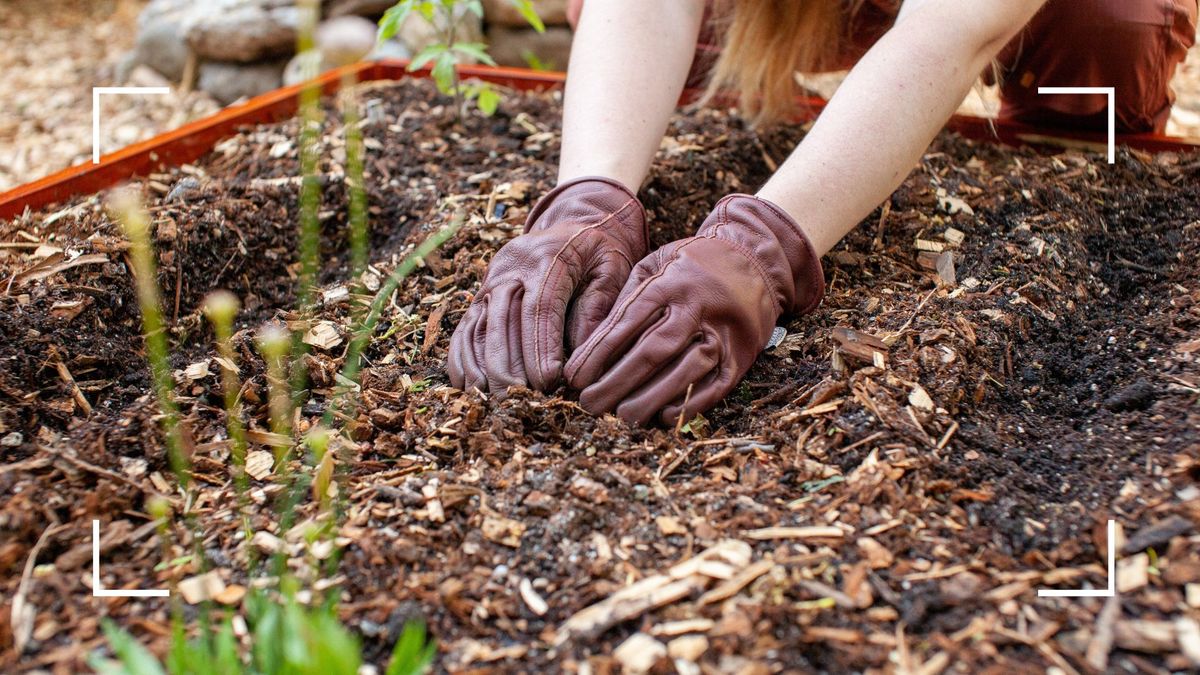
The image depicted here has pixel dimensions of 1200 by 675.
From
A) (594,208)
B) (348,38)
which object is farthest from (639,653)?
(348,38)

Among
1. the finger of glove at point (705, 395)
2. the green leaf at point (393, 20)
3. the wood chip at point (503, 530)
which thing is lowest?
the wood chip at point (503, 530)

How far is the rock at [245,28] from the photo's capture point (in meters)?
3.55

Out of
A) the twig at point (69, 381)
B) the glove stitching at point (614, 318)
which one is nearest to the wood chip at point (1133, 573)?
the glove stitching at point (614, 318)

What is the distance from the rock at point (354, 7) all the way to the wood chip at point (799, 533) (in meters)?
2.93

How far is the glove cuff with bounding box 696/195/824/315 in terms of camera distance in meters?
1.62

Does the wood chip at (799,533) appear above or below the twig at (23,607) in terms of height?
above

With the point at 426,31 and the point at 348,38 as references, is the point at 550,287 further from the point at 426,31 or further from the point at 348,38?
the point at 426,31

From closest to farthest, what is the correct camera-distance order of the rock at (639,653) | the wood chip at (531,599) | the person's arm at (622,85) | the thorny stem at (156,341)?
the rock at (639,653) < the wood chip at (531,599) < the thorny stem at (156,341) < the person's arm at (622,85)

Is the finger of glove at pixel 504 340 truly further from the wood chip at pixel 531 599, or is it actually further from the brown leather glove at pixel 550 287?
the wood chip at pixel 531 599

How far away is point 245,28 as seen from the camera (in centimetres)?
356

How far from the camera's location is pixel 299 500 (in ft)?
4.52

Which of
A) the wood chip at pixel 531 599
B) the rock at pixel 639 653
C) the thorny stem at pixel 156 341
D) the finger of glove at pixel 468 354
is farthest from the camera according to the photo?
the finger of glove at pixel 468 354

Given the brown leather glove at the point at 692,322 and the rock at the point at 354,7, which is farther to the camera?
the rock at the point at 354,7

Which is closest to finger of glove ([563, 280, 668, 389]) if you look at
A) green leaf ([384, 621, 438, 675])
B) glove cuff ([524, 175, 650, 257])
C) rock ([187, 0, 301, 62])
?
glove cuff ([524, 175, 650, 257])
